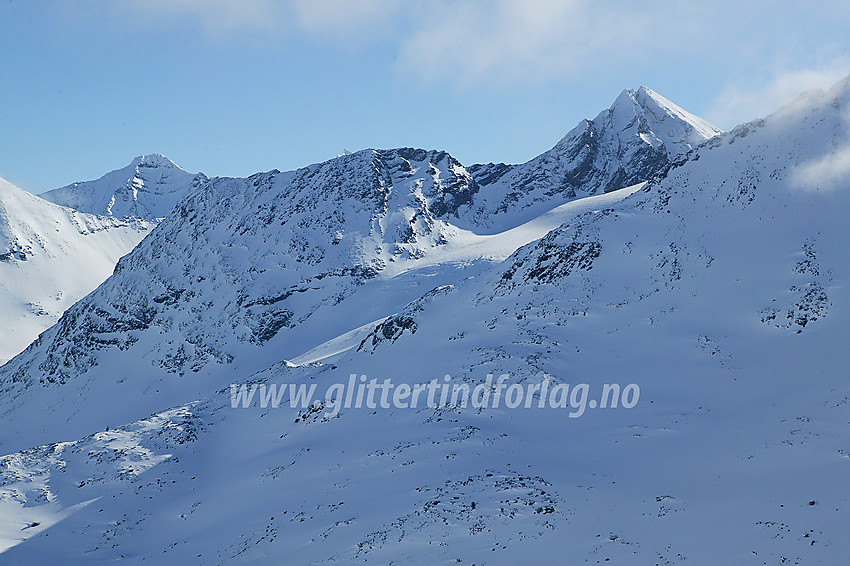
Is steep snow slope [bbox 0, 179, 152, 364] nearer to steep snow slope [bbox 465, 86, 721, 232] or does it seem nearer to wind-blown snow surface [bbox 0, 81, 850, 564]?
wind-blown snow surface [bbox 0, 81, 850, 564]

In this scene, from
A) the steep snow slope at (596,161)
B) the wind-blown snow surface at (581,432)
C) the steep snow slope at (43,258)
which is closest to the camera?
the wind-blown snow surface at (581,432)

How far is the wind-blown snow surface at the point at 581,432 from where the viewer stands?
17.0 meters

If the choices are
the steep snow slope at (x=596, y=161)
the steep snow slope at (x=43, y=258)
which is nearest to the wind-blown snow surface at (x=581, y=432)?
the steep snow slope at (x=596, y=161)

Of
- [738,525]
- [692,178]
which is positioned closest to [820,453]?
[738,525]

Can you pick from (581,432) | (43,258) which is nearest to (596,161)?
(581,432)

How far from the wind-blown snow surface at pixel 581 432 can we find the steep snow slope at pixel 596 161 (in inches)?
2225

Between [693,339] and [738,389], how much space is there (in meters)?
5.17

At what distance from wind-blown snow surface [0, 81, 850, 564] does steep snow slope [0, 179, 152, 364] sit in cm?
9167

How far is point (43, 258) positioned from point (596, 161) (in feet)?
517

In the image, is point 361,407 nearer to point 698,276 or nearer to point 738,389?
point 738,389

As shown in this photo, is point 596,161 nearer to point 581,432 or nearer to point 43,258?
point 581,432

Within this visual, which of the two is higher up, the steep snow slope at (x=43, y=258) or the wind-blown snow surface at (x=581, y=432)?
the steep snow slope at (x=43, y=258)

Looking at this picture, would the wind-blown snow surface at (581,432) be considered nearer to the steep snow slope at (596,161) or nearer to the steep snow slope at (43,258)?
the steep snow slope at (596,161)

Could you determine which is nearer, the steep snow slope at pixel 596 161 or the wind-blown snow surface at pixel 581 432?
the wind-blown snow surface at pixel 581 432
